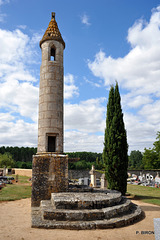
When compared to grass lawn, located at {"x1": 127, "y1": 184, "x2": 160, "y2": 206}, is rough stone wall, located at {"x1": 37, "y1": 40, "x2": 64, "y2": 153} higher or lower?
higher

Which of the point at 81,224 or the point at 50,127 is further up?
the point at 50,127

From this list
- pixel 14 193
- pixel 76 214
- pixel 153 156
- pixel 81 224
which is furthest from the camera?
pixel 153 156

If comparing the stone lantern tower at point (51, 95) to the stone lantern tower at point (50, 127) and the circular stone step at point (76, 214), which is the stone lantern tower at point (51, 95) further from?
the circular stone step at point (76, 214)

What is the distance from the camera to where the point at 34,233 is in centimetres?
557

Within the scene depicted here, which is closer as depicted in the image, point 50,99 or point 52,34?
point 50,99

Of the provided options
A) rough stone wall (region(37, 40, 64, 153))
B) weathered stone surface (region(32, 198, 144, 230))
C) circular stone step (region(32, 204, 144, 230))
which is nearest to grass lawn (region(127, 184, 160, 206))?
weathered stone surface (region(32, 198, 144, 230))

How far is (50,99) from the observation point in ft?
33.8

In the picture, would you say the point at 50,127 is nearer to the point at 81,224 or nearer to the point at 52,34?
the point at 81,224

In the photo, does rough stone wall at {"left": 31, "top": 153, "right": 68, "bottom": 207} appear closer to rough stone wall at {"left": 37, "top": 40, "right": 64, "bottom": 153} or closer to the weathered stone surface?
rough stone wall at {"left": 37, "top": 40, "right": 64, "bottom": 153}

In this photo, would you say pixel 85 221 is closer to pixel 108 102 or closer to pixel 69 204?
pixel 69 204

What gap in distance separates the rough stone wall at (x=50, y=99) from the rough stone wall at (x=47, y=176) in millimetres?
797

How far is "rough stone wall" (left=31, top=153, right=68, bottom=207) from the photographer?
348 inches

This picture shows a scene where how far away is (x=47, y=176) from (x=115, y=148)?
22.0 ft

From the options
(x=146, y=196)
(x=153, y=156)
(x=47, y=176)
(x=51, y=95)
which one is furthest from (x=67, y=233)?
(x=153, y=156)
